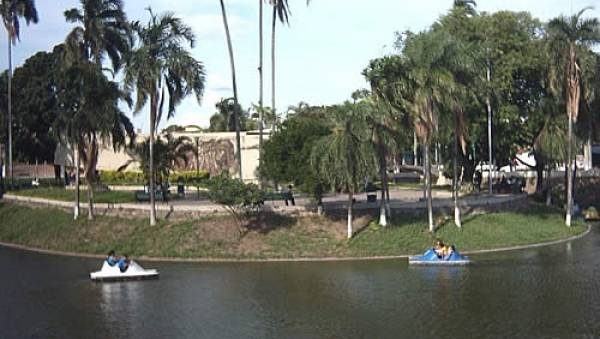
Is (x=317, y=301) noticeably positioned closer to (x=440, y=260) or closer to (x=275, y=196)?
(x=440, y=260)

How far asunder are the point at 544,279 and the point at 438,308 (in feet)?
27.5

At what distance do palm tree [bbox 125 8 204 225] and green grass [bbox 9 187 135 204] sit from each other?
9825 millimetres

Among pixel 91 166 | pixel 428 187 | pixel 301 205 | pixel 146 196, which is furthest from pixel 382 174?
pixel 91 166

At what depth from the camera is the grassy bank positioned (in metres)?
46.7

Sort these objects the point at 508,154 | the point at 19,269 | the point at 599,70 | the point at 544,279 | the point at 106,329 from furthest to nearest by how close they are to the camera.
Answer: the point at 508,154 → the point at 599,70 → the point at 19,269 → the point at 544,279 → the point at 106,329

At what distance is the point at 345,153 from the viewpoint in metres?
44.9

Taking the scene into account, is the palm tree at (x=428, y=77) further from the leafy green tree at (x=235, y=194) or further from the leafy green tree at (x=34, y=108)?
the leafy green tree at (x=34, y=108)

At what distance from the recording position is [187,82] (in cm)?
4903

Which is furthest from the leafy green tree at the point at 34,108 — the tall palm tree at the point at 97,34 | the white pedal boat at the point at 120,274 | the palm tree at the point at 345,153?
the white pedal boat at the point at 120,274

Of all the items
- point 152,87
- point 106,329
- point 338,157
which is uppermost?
point 152,87

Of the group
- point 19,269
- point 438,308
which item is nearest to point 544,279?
point 438,308

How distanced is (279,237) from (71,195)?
2272 centimetres

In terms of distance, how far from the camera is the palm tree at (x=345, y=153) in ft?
148

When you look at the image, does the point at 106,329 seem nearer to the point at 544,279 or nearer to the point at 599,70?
the point at 544,279
